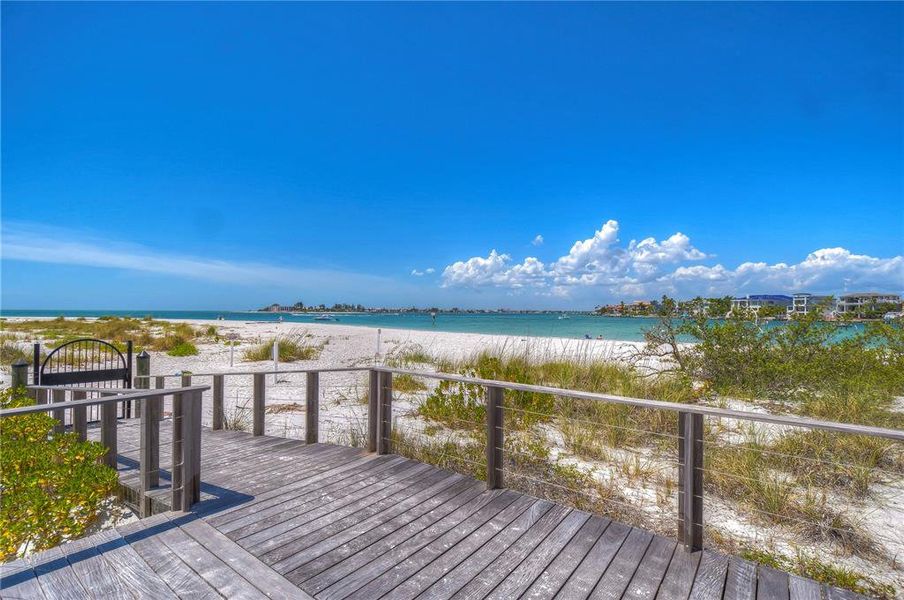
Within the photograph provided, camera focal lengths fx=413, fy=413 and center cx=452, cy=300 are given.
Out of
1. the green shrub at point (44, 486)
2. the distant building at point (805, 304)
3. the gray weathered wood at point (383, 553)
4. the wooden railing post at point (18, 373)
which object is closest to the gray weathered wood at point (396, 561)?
the gray weathered wood at point (383, 553)

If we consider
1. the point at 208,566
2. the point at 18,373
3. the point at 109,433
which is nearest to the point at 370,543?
the point at 208,566

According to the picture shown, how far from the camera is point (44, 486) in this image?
3.48m

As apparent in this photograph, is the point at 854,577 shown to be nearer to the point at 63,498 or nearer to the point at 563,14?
the point at 63,498

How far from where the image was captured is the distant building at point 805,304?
26.6 ft

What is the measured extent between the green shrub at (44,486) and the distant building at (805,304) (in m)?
10.9

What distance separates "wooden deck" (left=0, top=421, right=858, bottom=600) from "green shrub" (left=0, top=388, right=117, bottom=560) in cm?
62

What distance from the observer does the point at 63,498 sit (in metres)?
3.24

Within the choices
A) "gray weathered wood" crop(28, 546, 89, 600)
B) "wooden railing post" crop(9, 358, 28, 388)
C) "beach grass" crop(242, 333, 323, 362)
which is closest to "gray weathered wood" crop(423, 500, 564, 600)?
"gray weathered wood" crop(28, 546, 89, 600)

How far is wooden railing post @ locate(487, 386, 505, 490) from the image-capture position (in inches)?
146

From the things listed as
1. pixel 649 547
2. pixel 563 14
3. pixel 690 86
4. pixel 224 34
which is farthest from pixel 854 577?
pixel 690 86

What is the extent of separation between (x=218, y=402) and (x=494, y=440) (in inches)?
173

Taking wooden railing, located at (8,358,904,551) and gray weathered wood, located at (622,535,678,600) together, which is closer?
gray weathered wood, located at (622,535,678,600)

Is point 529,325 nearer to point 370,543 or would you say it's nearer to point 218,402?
point 218,402

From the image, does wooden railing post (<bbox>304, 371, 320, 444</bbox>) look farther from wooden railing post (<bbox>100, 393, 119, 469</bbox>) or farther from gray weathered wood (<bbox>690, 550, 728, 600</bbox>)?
gray weathered wood (<bbox>690, 550, 728, 600</bbox>)
